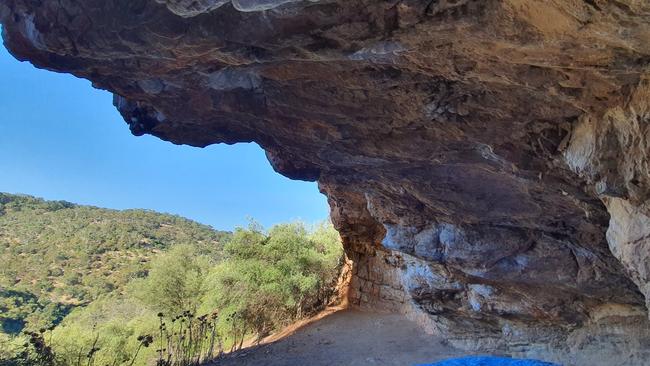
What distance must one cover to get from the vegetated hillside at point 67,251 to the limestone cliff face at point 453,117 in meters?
22.8

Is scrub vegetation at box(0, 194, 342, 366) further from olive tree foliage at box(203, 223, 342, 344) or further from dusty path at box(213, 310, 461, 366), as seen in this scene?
dusty path at box(213, 310, 461, 366)

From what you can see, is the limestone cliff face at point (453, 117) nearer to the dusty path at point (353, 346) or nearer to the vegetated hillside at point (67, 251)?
the dusty path at point (353, 346)

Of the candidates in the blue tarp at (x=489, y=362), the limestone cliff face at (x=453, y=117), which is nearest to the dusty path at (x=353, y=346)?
the limestone cliff face at (x=453, y=117)

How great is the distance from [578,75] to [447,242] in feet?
21.4

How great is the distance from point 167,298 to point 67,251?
24833 millimetres

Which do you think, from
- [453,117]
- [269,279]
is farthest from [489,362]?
[269,279]

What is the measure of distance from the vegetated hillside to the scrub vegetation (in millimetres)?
136

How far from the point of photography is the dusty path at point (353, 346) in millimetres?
13477

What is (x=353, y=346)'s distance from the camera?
15070mm

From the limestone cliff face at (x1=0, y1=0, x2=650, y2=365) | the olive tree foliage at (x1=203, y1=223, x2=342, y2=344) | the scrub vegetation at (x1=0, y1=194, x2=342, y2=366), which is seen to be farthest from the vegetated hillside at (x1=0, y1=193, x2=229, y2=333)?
the limestone cliff face at (x1=0, y1=0, x2=650, y2=365)

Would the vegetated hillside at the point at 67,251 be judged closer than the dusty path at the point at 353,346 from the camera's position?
No

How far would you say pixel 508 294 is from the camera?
432 inches

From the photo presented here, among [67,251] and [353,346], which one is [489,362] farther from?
[67,251]

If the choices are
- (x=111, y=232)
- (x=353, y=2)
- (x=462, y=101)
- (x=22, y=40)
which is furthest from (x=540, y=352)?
(x=111, y=232)
